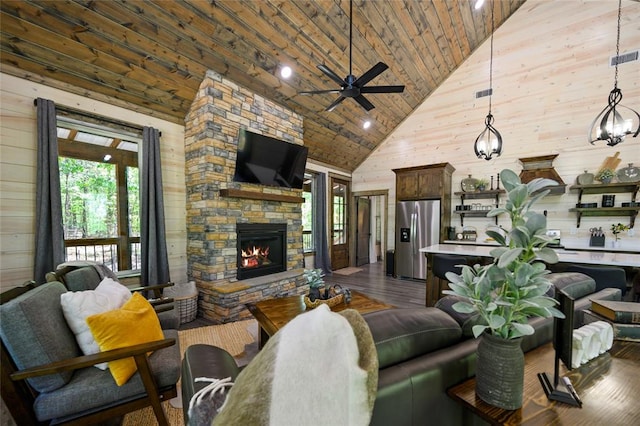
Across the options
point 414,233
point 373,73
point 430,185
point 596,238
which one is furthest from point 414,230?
point 373,73

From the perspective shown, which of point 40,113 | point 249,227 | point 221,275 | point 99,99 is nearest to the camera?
point 40,113

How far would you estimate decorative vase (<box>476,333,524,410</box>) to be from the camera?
0.76 m

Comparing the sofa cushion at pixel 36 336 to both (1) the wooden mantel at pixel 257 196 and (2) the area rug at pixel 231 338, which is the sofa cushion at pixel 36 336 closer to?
(2) the area rug at pixel 231 338

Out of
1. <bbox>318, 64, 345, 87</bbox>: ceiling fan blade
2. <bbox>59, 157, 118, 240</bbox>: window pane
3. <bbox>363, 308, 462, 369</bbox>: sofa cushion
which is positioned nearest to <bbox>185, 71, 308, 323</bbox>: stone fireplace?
<bbox>59, 157, 118, 240</bbox>: window pane

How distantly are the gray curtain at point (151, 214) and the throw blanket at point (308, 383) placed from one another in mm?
3232

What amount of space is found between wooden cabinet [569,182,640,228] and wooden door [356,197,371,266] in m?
4.23

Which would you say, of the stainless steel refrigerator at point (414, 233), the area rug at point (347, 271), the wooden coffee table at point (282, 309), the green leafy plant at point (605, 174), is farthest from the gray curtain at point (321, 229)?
the green leafy plant at point (605, 174)

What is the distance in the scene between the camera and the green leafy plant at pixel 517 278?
725 mm

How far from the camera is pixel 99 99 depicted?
293cm

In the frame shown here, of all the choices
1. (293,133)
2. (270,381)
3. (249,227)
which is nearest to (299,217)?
(249,227)

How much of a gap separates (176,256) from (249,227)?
1.08 metres

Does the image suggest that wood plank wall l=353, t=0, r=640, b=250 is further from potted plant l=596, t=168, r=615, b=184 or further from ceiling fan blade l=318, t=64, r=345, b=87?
ceiling fan blade l=318, t=64, r=345, b=87

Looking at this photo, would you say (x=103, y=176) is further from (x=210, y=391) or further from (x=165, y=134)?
(x=210, y=391)

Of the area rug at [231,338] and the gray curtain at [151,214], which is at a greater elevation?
the gray curtain at [151,214]
